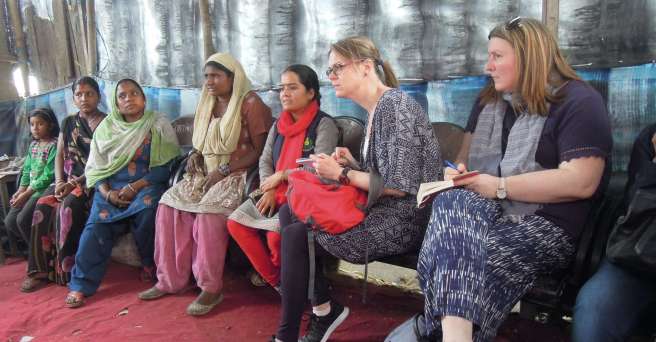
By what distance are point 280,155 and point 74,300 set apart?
157 cm

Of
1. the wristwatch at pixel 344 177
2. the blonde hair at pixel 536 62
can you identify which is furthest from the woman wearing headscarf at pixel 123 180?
the blonde hair at pixel 536 62

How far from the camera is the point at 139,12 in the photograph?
4309 millimetres

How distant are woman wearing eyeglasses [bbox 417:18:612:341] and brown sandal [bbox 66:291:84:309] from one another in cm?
224

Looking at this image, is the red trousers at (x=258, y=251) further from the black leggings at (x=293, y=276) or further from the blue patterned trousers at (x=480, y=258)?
the blue patterned trousers at (x=480, y=258)

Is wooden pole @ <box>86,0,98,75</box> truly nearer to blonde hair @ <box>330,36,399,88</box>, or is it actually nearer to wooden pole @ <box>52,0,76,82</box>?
wooden pole @ <box>52,0,76,82</box>

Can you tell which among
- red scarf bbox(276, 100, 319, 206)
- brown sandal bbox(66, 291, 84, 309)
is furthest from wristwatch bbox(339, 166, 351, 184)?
brown sandal bbox(66, 291, 84, 309)

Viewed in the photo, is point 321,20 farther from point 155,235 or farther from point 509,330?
point 509,330

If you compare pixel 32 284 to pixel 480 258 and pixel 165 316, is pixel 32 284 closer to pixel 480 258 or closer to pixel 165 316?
pixel 165 316

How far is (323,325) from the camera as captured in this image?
7.12ft

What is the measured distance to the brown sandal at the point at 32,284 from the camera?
313 cm

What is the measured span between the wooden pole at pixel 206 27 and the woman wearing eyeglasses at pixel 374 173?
2113 mm

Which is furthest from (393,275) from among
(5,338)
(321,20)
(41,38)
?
(41,38)

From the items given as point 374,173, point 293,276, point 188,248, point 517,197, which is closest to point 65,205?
point 188,248

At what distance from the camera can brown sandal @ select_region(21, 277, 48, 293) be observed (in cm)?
313
